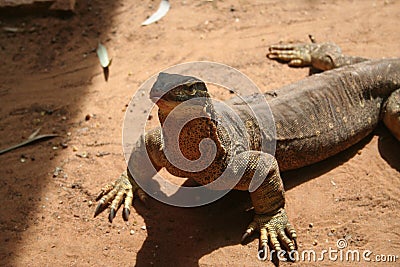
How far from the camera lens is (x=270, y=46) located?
20.2ft

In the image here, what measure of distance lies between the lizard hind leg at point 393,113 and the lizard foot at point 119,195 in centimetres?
242

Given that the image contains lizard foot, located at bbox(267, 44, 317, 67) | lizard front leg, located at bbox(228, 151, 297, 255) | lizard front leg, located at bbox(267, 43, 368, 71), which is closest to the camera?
lizard front leg, located at bbox(228, 151, 297, 255)

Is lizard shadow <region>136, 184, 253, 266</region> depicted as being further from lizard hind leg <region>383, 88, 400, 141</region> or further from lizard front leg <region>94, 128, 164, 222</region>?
lizard hind leg <region>383, 88, 400, 141</region>

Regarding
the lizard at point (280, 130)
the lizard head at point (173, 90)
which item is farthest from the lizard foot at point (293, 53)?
the lizard head at point (173, 90)

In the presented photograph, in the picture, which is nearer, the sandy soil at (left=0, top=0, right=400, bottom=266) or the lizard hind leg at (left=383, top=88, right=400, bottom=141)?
the sandy soil at (left=0, top=0, right=400, bottom=266)

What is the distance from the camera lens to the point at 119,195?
4508 mm

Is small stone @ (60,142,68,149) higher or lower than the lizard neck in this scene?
lower

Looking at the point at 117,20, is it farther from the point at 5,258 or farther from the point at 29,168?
the point at 5,258

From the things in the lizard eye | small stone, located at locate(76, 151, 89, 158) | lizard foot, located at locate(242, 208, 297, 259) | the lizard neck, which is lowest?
lizard foot, located at locate(242, 208, 297, 259)

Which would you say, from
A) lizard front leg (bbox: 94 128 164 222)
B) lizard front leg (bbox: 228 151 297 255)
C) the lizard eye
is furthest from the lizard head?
lizard front leg (bbox: 94 128 164 222)

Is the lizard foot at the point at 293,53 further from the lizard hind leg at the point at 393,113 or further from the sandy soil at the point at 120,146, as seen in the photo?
the lizard hind leg at the point at 393,113

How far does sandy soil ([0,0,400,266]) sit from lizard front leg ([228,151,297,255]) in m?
0.12

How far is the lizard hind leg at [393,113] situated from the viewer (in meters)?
4.92

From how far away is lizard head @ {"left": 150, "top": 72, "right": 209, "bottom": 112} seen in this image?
320 centimetres
